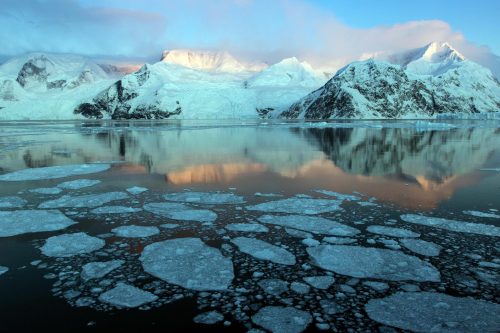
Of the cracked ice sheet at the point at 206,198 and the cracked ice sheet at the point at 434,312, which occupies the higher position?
the cracked ice sheet at the point at 206,198

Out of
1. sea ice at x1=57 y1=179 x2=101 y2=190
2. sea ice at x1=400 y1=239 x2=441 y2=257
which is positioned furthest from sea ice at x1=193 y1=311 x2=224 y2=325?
sea ice at x1=57 y1=179 x2=101 y2=190

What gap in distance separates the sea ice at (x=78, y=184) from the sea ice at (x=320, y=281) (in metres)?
9.05

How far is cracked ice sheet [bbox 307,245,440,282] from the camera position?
5.76 metres

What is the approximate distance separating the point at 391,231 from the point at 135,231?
5.04 metres

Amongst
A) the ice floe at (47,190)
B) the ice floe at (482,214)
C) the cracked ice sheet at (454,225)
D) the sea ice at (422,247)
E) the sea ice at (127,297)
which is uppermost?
the ice floe at (482,214)

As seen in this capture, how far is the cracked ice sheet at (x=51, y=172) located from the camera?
1396cm

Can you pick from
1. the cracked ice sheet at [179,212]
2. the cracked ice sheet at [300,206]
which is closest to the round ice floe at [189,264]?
the cracked ice sheet at [179,212]

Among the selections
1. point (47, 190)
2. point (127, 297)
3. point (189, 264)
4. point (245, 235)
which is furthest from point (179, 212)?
point (47, 190)

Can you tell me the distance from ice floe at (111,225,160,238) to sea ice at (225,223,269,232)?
4.82ft

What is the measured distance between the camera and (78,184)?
1272 centimetres

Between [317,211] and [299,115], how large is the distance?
14558cm

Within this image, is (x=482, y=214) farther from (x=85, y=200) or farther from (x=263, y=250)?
(x=85, y=200)

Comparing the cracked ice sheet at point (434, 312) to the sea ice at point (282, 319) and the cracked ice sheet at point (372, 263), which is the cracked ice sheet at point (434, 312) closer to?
the cracked ice sheet at point (372, 263)

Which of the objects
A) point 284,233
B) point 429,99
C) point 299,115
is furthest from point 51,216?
point 429,99
